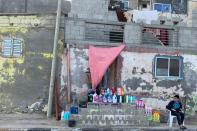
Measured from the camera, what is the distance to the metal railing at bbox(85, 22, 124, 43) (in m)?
18.6

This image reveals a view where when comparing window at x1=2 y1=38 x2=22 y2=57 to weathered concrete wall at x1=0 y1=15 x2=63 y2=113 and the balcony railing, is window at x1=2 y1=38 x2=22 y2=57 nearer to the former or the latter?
weathered concrete wall at x1=0 y1=15 x2=63 y2=113

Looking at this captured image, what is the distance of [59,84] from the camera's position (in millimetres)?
18094

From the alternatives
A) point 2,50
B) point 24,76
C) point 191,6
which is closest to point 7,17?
point 2,50

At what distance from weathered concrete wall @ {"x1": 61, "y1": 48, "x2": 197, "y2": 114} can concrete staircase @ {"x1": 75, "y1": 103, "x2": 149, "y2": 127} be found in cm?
204

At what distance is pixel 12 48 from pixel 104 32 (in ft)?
12.3

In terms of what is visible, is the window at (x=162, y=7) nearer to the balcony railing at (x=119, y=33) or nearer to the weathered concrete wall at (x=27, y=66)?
the balcony railing at (x=119, y=33)

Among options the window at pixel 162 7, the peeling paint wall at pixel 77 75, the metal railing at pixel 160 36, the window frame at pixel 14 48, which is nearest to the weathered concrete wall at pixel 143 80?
the peeling paint wall at pixel 77 75

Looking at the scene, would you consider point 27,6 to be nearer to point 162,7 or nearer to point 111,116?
point 162,7

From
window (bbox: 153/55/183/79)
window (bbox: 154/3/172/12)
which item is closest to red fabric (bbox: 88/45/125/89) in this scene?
window (bbox: 153/55/183/79)

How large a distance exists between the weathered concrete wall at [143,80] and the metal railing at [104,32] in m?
0.71

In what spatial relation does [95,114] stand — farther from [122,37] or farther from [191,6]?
[191,6]

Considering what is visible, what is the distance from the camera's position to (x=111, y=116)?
52.9 ft

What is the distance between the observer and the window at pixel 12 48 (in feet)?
60.1

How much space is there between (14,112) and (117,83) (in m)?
4.22
